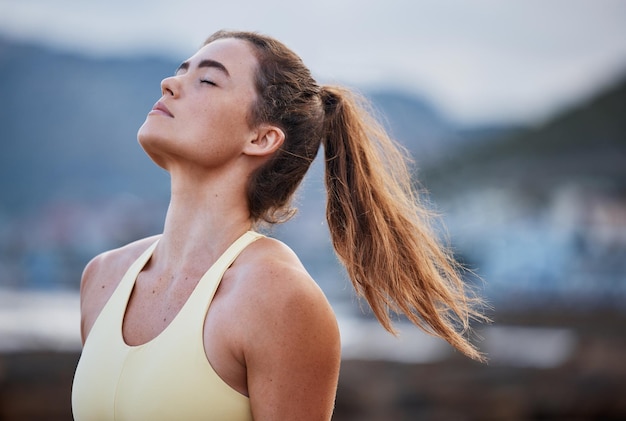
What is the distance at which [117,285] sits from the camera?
8.79 feet

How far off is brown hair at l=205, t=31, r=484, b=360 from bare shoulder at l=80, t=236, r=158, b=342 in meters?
0.44

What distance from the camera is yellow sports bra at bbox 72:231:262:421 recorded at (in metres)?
2.22

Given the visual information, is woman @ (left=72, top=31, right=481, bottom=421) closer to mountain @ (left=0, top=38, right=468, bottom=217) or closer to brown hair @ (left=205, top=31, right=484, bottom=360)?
brown hair @ (left=205, top=31, right=484, bottom=360)

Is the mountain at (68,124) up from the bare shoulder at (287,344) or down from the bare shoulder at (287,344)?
down

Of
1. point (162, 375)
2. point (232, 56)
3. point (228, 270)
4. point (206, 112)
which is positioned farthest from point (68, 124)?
point (162, 375)

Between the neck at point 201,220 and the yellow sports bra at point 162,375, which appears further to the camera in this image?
the neck at point 201,220

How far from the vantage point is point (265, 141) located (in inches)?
104

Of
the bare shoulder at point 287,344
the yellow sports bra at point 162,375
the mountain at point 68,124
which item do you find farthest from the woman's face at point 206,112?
the mountain at point 68,124

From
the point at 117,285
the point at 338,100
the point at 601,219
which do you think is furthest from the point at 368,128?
the point at 601,219

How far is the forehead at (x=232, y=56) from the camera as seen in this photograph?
2.63m

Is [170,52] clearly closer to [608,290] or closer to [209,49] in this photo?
[608,290]

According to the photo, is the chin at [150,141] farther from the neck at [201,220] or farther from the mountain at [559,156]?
the mountain at [559,156]

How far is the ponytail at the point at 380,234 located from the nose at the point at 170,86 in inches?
19.7

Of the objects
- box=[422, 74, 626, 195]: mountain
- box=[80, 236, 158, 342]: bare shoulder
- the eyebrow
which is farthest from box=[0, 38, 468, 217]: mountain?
the eyebrow
